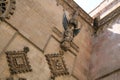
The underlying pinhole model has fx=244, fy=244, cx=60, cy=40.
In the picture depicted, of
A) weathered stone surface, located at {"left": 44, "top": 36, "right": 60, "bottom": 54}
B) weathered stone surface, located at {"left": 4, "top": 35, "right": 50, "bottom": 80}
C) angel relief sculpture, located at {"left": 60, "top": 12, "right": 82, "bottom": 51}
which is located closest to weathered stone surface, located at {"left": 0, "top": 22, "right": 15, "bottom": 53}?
weathered stone surface, located at {"left": 4, "top": 35, "right": 50, "bottom": 80}

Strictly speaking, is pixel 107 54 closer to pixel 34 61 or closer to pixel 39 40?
pixel 39 40

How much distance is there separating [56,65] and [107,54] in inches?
72.9

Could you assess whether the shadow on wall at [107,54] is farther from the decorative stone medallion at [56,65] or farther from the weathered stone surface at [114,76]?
the decorative stone medallion at [56,65]

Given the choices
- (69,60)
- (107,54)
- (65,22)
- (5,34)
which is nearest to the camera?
(5,34)

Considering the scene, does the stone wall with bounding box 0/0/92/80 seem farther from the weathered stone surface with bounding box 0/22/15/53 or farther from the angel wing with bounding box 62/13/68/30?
the angel wing with bounding box 62/13/68/30

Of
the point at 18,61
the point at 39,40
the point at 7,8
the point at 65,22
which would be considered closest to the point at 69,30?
the point at 65,22

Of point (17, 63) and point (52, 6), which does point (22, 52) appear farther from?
point (52, 6)

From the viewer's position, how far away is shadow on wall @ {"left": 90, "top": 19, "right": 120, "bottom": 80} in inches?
285

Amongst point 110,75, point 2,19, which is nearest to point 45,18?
point 2,19

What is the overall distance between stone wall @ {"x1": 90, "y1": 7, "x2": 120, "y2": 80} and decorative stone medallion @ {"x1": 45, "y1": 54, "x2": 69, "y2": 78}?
1.18m

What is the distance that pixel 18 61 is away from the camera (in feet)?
20.1

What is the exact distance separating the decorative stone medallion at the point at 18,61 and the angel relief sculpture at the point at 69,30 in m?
1.51

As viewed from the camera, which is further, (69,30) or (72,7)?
(72,7)

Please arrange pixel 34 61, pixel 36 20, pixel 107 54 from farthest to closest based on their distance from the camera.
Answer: pixel 107 54 → pixel 36 20 → pixel 34 61
